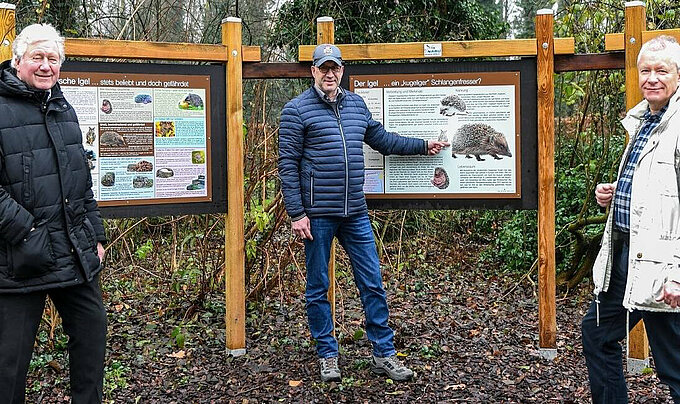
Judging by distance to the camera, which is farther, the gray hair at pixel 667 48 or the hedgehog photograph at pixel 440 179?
the hedgehog photograph at pixel 440 179

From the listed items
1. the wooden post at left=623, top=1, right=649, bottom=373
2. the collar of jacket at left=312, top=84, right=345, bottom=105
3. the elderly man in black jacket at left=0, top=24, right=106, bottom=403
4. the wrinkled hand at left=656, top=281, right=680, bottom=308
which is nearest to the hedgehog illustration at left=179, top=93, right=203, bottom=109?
the collar of jacket at left=312, top=84, right=345, bottom=105

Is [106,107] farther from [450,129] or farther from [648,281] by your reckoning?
[648,281]

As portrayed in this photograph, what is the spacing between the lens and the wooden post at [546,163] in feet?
17.6

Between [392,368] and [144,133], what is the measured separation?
7.74ft

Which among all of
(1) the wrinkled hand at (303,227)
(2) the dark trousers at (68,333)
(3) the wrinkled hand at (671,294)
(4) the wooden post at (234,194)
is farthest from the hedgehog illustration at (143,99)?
(3) the wrinkled hand at (671,294)

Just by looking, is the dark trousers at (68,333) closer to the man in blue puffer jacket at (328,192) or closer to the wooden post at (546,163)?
the man in blue puffer jacket at (328,192)

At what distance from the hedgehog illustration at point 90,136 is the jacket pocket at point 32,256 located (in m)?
1.62

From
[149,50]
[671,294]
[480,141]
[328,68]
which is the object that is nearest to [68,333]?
[149,50]

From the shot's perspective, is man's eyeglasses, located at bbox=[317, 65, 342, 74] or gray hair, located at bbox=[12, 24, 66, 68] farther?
man's eyeglasses, located at bbox=[317, 65, 342, 74]

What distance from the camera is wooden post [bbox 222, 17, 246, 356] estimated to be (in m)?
5.49

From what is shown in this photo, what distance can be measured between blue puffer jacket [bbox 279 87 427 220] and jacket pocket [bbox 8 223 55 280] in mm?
1769

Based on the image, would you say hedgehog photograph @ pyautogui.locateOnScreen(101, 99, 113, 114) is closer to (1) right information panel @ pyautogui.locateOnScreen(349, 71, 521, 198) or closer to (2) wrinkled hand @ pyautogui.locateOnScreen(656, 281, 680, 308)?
(1) right information panel @ pyautogui.locateOnScreen(349, 71, 521, 198)

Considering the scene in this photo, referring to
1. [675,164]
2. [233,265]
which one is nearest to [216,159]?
[233,265]

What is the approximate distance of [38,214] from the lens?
3543 millimetres
